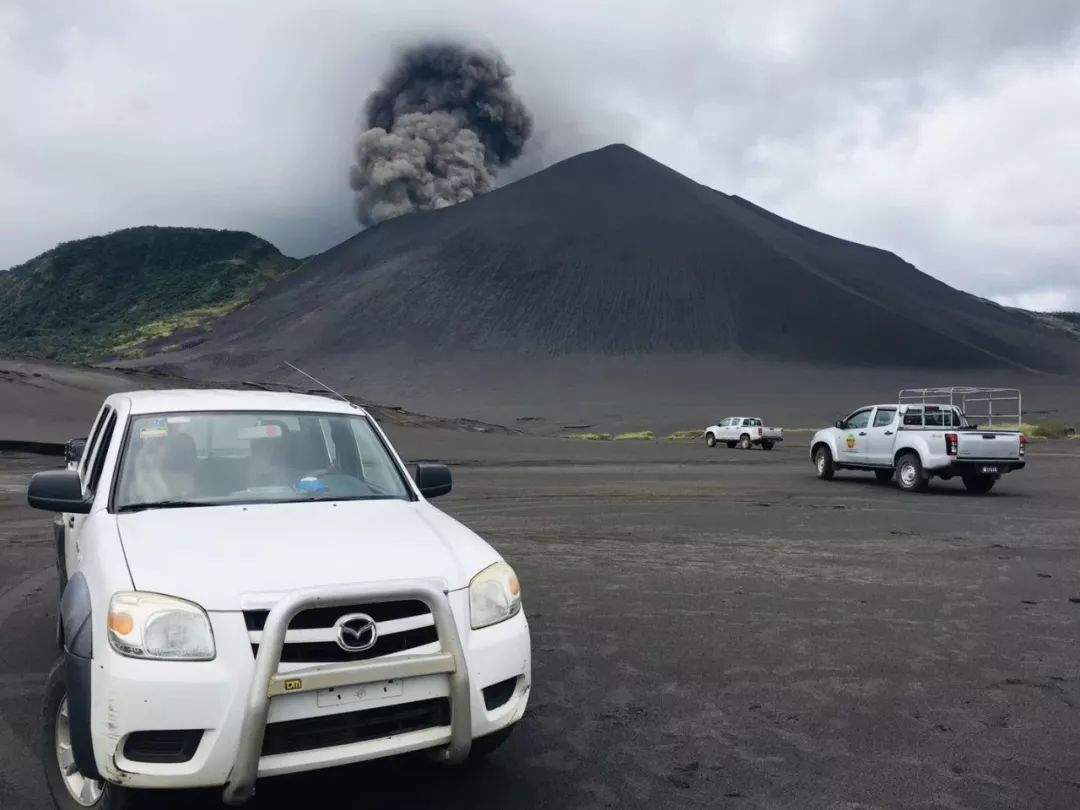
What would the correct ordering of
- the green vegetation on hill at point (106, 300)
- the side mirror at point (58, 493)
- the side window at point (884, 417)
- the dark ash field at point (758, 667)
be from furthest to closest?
1. the green vegetation on hill at point (106, 300)
2. the side window at point (884, 417)
3. the side mirror at point (58, 493)
4. the dark ash field at point (758, 667)

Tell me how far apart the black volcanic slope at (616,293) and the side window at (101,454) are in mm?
95251

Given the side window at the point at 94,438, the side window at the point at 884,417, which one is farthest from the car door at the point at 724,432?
the side window at the point at 94,438

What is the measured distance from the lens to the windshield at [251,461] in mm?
4430

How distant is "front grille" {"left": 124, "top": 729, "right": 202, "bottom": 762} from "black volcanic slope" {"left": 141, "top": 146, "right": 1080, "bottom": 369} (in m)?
97.2

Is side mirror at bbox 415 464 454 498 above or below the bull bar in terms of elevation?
above

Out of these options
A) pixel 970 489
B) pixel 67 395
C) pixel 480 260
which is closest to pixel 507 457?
pixel 970 489

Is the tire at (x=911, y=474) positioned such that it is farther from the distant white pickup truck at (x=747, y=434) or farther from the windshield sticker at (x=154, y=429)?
the distant white pickup truck at (x=747, y=434)

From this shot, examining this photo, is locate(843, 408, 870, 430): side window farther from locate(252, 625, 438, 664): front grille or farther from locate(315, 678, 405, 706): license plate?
locate(315, 678, 405, 706): license plate

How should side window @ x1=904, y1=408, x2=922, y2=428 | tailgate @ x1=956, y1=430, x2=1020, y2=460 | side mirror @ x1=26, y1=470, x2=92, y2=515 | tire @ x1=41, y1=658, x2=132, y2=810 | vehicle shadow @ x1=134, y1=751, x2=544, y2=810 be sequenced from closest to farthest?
1. tire @ x1=41, y1=658, x2=132, y2=810
2. vehicle shadow @ x1=134, y1=751, x2=544, y2=810
3. side mirror @ x1=26, y1=470, x2=92, y2=515
4. tailgate @ x1=956, y1=430, x2=1020, y2=460
5. side window @ x1=904, y1=408, x2=922, y2=428

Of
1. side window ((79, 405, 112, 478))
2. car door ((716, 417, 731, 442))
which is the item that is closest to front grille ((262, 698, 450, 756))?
side window ((79, 405, 112, 478))

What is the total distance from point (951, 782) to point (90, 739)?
11.8ft

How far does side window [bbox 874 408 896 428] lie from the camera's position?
18.7 m

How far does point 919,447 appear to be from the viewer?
17688 mm

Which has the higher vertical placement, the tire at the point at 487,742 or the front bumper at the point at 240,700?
the front bumper at the point at 240,700
